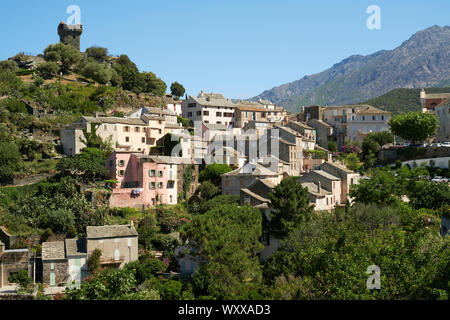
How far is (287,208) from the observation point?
45.1 meters

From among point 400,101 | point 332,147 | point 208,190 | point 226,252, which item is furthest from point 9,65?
point 400,101

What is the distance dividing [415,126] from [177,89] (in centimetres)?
5006

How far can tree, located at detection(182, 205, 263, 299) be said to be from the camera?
34.8 m

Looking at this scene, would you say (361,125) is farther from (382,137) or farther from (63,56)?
(63,56)

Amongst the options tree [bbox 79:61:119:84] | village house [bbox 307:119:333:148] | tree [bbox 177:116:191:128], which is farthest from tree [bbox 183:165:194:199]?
tree [bbox 79:61:119:84]

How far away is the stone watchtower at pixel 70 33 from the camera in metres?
107

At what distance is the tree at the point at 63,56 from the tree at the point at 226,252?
194ft

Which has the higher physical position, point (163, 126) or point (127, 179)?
point (163, 126)

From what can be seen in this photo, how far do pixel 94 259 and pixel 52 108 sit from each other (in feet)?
112

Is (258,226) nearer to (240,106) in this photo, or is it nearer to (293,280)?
(293,280)

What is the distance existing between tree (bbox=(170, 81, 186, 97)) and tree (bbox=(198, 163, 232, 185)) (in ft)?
158

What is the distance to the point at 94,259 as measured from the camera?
42.7 metres
